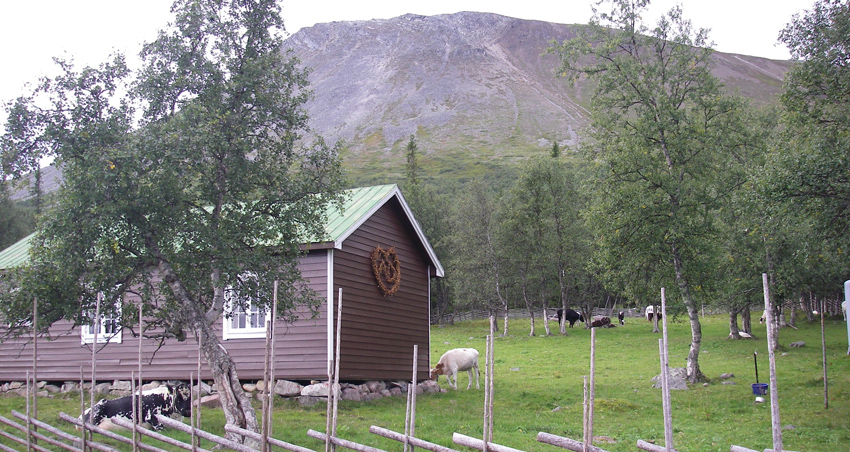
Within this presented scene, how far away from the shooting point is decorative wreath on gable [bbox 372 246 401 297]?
20734mm

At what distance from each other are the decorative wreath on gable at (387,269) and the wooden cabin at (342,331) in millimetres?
62

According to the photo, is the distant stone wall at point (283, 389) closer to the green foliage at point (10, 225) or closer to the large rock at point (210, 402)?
the large rock at point (210, 402)

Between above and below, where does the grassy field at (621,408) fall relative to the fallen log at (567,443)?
below

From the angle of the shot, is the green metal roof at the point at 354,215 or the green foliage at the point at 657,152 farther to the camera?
the green foliage at the point at 657,152

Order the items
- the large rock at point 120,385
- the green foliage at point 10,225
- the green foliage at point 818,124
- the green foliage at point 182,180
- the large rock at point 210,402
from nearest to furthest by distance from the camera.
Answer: the green foliage at point 182,180 → the green foliage at point 818,124 → the large rock at point 210,402 → the large rock at point 120,385 → the green foliage at point 10,225

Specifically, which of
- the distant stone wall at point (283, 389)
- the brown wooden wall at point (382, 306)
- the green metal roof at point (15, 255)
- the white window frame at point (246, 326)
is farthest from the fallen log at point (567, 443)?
the green metal roof at point (15, 255)

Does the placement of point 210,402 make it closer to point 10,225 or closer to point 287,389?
point 287,389

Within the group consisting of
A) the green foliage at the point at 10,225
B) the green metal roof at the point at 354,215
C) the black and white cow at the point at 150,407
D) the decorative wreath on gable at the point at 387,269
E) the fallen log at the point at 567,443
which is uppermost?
the green foliage at the point at 10,225

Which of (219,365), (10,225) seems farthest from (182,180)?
(10,225)

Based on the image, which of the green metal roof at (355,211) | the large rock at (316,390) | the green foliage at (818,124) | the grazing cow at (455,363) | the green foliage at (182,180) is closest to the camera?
the green foliage at (182,180)

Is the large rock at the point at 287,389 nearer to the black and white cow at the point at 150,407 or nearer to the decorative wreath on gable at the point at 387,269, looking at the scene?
the black and white cow at the point at 150,407

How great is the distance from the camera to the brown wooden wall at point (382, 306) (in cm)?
1941

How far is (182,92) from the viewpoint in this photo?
14.6m

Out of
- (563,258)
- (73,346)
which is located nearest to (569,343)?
(563,258)
